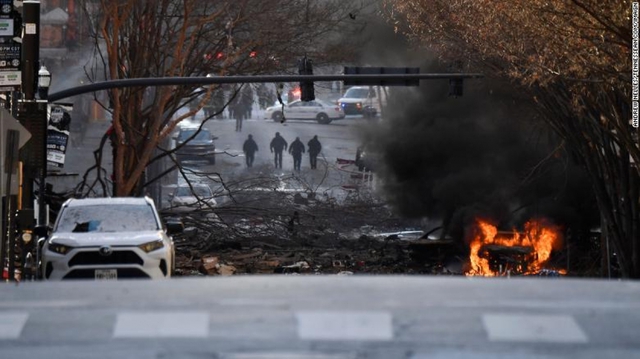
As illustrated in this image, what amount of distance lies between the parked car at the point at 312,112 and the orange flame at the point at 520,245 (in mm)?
29197

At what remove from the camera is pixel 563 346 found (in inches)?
103

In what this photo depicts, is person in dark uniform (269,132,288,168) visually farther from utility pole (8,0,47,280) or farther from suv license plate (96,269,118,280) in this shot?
suv license plate (96,269,118,280)

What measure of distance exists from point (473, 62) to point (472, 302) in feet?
84.7

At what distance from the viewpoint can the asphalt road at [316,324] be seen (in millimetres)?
2602

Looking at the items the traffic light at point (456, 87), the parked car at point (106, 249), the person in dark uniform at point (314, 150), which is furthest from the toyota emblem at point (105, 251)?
the person in dark uniform at point (314, 150)

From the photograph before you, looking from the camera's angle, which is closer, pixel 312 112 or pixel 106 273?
pixel 106 273

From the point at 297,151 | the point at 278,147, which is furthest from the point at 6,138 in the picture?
the point at 278,147

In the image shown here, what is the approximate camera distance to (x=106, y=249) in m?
16.9

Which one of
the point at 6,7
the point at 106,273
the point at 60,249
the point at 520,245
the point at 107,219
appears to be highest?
the point at 6,7

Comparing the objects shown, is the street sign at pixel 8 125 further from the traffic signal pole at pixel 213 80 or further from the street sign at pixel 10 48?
the traffic signal pole at pixel 213 80

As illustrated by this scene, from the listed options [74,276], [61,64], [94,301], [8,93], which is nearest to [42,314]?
[94,301]

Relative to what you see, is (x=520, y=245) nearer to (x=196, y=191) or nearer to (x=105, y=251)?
(x=196, y=191)

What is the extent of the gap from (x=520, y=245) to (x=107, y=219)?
69.9 feet

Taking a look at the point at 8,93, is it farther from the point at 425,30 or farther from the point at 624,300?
the point at 624,300
